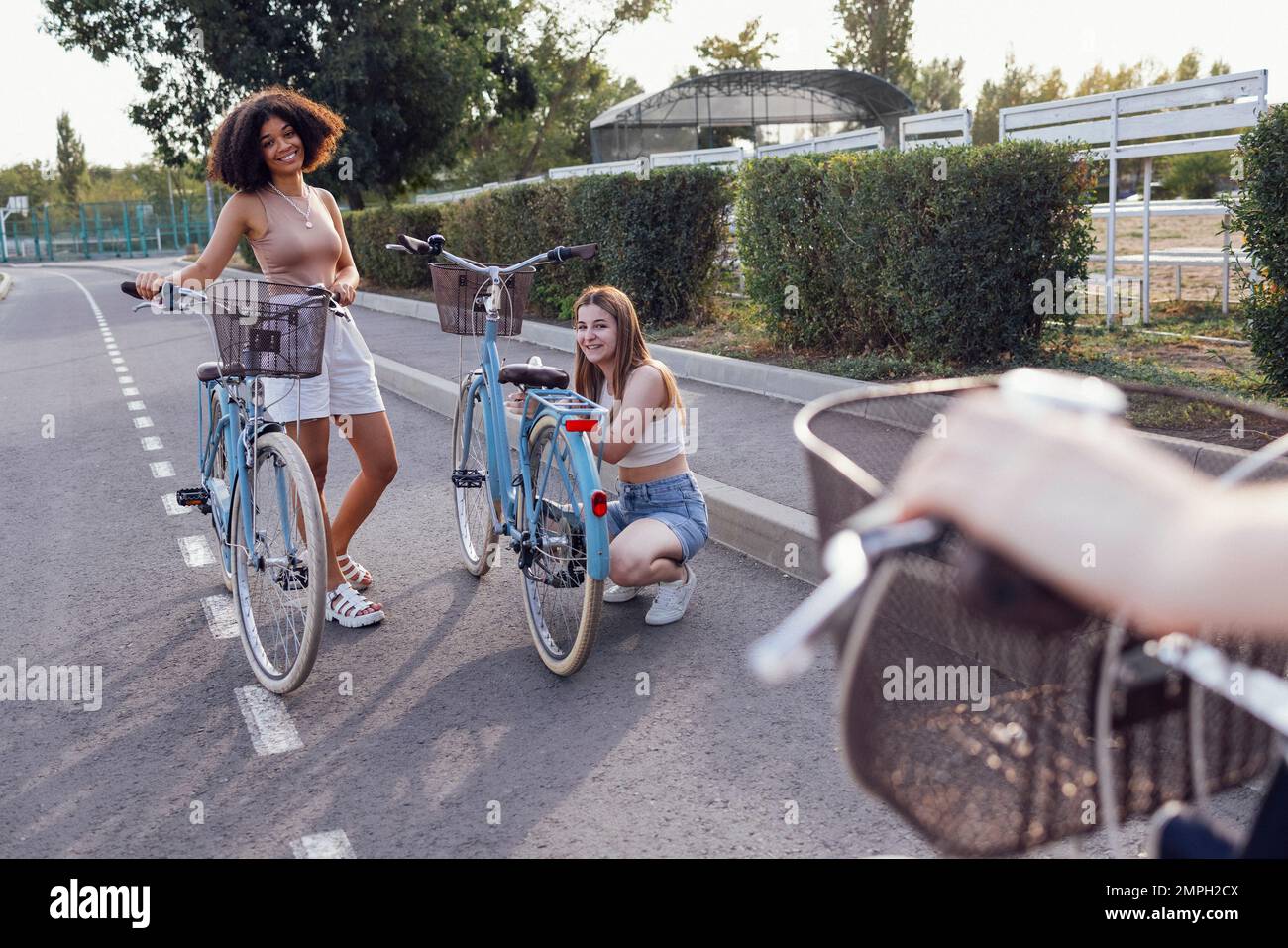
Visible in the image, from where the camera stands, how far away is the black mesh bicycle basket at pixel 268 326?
4.17m

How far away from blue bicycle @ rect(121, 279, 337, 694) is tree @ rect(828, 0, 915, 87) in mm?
62132

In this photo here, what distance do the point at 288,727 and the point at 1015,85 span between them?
5888cm

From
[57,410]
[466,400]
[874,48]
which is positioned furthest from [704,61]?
[466,400]

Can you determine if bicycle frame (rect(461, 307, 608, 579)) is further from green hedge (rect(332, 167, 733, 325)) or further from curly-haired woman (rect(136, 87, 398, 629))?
green hedge (rect(332, 167, 733, 325))

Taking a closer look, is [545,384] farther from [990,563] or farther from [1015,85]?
[1015,85]

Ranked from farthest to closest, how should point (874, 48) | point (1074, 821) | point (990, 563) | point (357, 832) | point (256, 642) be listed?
point (874, 48), point (256, 642), point (357, 832), point (1074, 821), point (990, 563)

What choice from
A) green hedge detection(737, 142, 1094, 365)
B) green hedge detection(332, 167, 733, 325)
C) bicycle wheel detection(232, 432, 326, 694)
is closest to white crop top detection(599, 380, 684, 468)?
bicycle wheel detection(232, 432, 326, 694)

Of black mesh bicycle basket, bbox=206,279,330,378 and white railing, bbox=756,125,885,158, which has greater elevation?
white railing, bbox=756,125,885,158

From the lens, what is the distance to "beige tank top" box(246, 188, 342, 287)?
4758 millimetres

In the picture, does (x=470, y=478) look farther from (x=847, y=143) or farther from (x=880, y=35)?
(x=880, y=35)

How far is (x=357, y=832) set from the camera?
332cm

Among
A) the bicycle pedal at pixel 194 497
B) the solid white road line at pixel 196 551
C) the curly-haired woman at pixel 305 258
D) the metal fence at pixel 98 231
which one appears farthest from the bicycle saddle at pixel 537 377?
the metal fence at pixel 98 231

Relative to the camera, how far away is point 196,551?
6.23 metres

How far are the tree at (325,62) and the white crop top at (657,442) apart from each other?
25.9 metres
